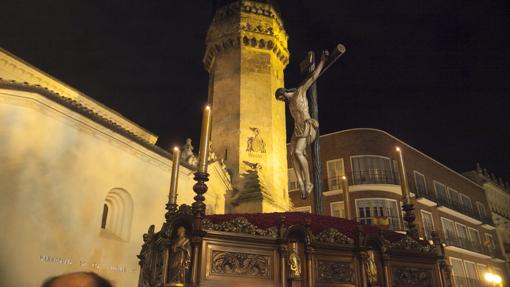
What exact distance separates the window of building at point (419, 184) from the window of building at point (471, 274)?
7.39 meters

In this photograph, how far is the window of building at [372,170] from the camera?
990 inches

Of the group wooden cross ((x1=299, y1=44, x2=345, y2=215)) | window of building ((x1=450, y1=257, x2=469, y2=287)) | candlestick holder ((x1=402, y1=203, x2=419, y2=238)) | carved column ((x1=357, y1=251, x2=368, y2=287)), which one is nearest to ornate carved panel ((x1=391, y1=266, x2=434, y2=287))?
carved column ((x1=357, y1=251, x2=368, y2=287))

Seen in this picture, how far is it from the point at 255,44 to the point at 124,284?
41.9 feet

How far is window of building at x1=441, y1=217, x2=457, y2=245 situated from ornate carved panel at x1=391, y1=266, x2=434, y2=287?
2657 cm

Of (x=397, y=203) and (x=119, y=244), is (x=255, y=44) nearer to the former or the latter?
(x=119, y=244)

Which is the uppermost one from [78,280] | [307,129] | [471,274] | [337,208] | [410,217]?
[337,208]

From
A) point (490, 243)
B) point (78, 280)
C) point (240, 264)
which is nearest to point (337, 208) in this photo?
point (78, 280)

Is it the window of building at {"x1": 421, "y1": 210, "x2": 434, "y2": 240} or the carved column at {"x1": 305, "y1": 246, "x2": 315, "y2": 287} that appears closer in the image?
the carved column at {"x1": 305, "y1": 246, "x2": 315, "y2": 287}

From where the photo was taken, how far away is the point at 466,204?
3397 centimetres

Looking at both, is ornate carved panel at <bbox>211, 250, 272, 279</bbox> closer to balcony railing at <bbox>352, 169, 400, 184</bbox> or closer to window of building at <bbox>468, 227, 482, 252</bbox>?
balcony railing at <bbox>352, 169, 400, 184</bbox>

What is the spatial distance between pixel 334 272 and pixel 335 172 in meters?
22.7

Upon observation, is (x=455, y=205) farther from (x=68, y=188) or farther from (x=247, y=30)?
(x=68, y=188)

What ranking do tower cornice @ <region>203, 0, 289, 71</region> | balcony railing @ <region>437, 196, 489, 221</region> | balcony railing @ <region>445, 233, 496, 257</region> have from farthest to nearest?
balcony railing @ <region>437, 196, 489, 221</region>
balcony railing @ <region>445, 233, 496, 257</region>
tower cornice @ <region>203, 0, 289, 71</region>

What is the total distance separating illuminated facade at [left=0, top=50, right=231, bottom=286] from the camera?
8.28 m
